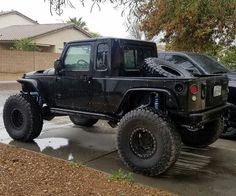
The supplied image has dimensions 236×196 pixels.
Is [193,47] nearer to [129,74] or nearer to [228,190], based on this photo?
A: [129,74]

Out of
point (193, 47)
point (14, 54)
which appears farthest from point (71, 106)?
point (14, 54)

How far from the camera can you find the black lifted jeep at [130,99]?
514 centimetres

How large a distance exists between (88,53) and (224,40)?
953cm

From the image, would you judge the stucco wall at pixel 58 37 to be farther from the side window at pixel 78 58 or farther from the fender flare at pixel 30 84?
the side window at pixel 78 58

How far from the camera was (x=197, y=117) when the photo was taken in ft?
17.1

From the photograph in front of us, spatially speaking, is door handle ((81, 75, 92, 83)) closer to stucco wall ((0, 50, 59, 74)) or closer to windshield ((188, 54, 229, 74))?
windshield ((188, 54, 229, 74))

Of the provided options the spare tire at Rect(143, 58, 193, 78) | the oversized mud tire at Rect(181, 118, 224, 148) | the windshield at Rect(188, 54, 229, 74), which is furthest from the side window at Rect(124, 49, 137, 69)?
the windshield at Rect(188, 54, 229, 74)

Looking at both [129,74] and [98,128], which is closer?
[129,74]

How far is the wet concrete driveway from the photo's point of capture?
16.4 ft

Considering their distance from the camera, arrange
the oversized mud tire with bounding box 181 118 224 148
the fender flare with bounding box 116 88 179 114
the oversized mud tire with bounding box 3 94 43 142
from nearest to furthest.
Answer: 1. the fender flare with bounding box 116 88 179 114
2. the oversized mud tire with bounding box 181 118 224 148
3. the oversized mud tire with bounding box 3 94 43 142

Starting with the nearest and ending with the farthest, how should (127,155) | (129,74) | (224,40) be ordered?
(127,155) < (129,74) < (224,40)

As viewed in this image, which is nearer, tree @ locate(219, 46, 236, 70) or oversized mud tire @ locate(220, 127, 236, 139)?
oversized mud tire @ locate(220, 127, 236, 139)

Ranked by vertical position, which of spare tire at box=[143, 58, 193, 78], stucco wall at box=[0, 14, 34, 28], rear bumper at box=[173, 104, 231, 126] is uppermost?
stucco wall at box=[0, 14, 34, 28]

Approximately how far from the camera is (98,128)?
28.1 ft
